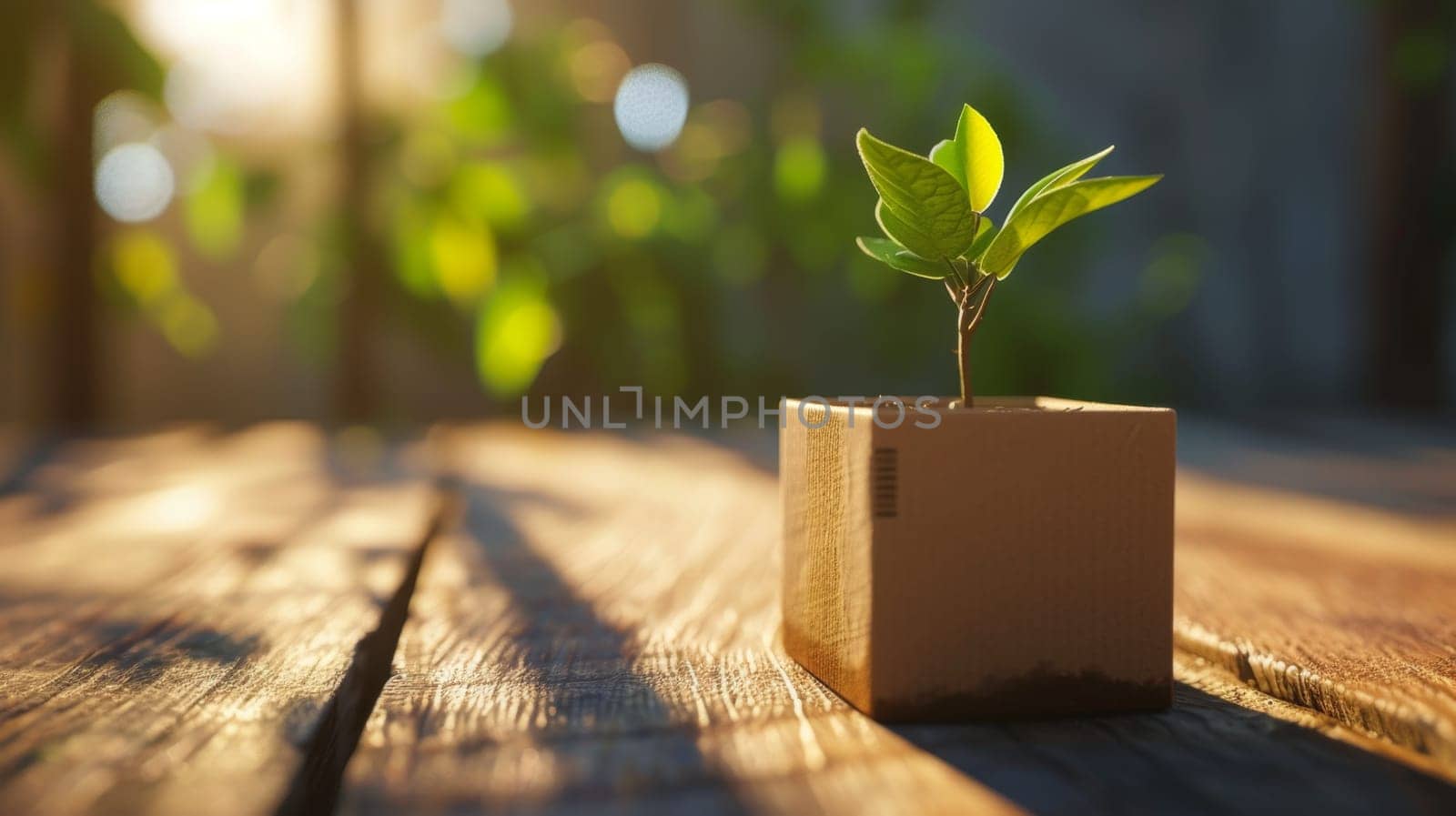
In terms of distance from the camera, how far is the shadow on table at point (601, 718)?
388mm

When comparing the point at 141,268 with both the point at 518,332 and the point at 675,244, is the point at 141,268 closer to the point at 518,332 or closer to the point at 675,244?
the point at 518,332

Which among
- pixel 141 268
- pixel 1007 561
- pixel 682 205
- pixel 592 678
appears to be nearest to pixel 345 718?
pixel 592 678

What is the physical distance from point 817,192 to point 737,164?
254mm

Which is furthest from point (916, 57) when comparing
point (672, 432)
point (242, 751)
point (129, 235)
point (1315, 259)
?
point (242, 751)

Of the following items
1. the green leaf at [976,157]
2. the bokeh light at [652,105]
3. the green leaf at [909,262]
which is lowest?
the green leaf at [909,262]

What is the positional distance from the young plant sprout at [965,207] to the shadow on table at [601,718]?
221 mm

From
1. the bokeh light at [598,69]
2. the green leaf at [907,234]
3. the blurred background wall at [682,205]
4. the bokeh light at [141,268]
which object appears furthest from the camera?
the bokeh light at [598,69]

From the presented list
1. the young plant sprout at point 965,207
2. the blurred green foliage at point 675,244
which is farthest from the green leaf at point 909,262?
the blurred green foliage at point 675,244

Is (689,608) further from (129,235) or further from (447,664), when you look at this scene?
(129,235)

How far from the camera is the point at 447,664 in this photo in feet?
1.83

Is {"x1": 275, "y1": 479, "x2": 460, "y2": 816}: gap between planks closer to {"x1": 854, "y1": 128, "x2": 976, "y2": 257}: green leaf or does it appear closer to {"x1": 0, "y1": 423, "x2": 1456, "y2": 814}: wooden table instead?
{"x1": 0, "y1": 423, "x2": 1456, "y2": 814}: wooden table

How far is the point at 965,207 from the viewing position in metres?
0.49

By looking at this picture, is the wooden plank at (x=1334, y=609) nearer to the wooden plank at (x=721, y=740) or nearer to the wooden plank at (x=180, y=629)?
the wooden plank at (x=721, y=740)

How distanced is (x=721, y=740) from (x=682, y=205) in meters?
2.36
